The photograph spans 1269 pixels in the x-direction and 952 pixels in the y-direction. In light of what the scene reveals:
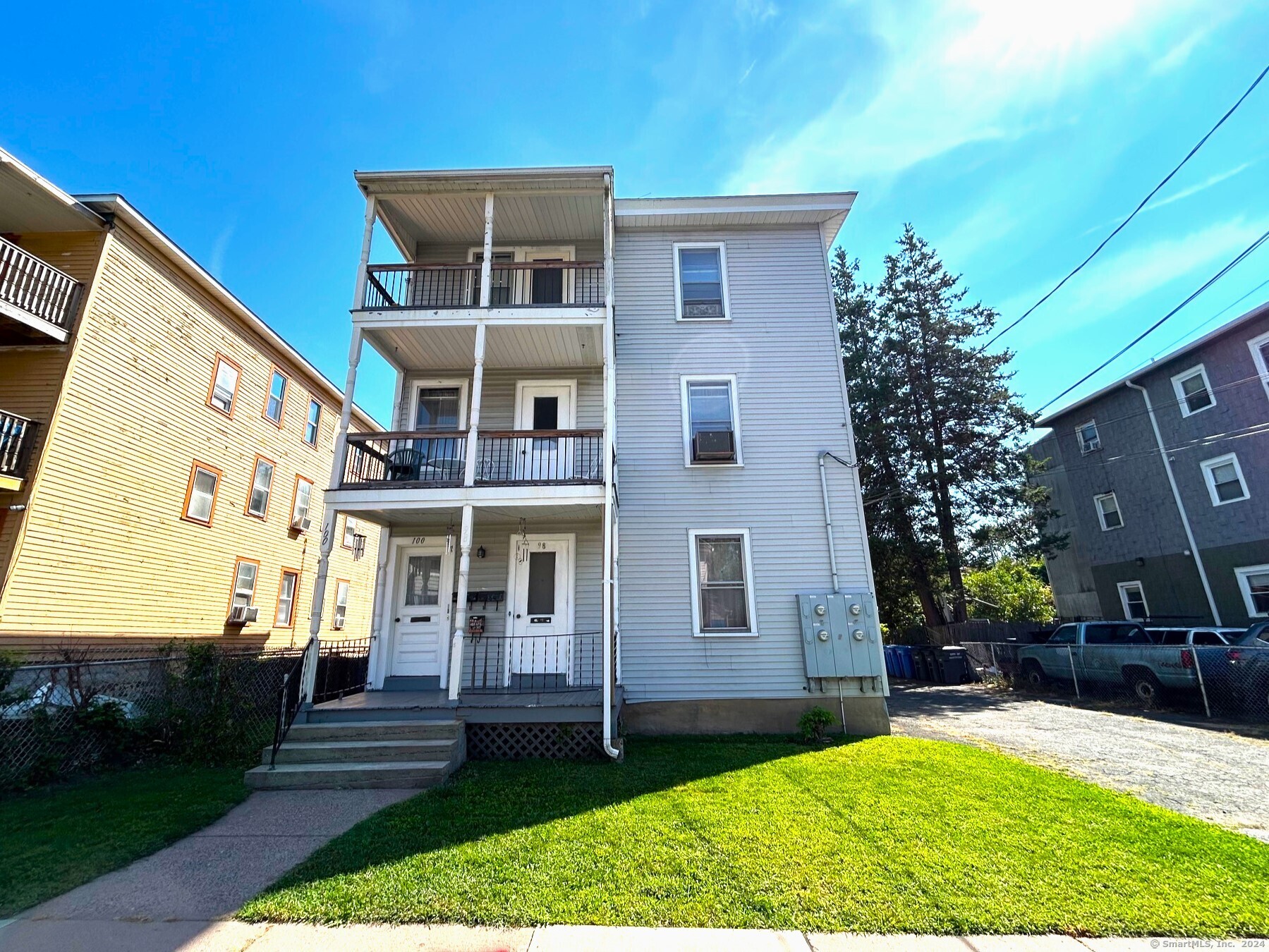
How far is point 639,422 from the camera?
1034 centimetres

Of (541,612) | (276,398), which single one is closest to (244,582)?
(276,398)

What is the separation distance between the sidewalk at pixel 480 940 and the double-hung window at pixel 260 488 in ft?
43.7

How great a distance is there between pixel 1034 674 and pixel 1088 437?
435 inches

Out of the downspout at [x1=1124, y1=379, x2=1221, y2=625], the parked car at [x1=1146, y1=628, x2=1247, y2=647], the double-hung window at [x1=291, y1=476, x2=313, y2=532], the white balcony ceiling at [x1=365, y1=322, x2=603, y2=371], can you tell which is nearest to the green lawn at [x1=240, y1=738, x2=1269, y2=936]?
the white balcony ceiling at [x1=365, y1=322, x2=603, y2=371]

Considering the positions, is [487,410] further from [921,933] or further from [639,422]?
[921,933]

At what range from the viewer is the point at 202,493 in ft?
42.8

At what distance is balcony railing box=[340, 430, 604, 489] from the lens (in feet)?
28.9

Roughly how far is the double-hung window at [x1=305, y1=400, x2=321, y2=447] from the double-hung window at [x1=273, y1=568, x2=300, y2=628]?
4.26 meters

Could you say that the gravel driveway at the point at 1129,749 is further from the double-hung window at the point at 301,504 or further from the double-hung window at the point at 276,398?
the double-hung window at the point at 276,398

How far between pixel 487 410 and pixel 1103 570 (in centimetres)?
2150

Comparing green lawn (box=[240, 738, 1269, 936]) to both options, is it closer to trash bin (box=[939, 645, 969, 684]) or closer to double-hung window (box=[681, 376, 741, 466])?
double-hung window (box=[681, 376, 741, 466])

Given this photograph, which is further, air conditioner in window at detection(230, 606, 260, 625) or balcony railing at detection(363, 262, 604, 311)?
air conditioner in window at detection(230, 606, 260, 625)

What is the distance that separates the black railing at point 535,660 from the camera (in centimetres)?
899

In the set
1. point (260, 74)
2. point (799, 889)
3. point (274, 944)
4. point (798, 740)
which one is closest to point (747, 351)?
point (798, 740)
